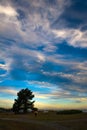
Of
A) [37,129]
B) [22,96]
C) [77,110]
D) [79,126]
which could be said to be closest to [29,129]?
[37,129]

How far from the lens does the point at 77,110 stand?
69.9 metres

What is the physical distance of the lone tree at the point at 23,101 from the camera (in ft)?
281

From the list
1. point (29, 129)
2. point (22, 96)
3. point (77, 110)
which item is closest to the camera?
point (29, 129)

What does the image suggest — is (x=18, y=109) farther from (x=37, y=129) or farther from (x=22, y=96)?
(x=37, y=129)

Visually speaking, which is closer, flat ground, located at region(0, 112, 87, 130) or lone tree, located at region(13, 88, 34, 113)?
flat ground, located at region(0, 112, 87, 130)

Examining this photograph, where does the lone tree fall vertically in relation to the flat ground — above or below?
above

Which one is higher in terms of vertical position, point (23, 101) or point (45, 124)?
point (23, 101)

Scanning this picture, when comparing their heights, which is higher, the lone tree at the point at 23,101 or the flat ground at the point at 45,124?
the lone tree at the point at 23,101

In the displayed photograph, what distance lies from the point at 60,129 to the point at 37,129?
3009mm

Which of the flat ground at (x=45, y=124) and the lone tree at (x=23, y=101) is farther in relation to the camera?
the lone tree at (x=23, y=101)

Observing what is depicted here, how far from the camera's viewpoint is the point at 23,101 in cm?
8581

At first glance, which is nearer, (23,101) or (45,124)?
(45,124)

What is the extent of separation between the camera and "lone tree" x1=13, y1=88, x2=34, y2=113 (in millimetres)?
85625

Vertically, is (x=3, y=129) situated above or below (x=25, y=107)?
below
